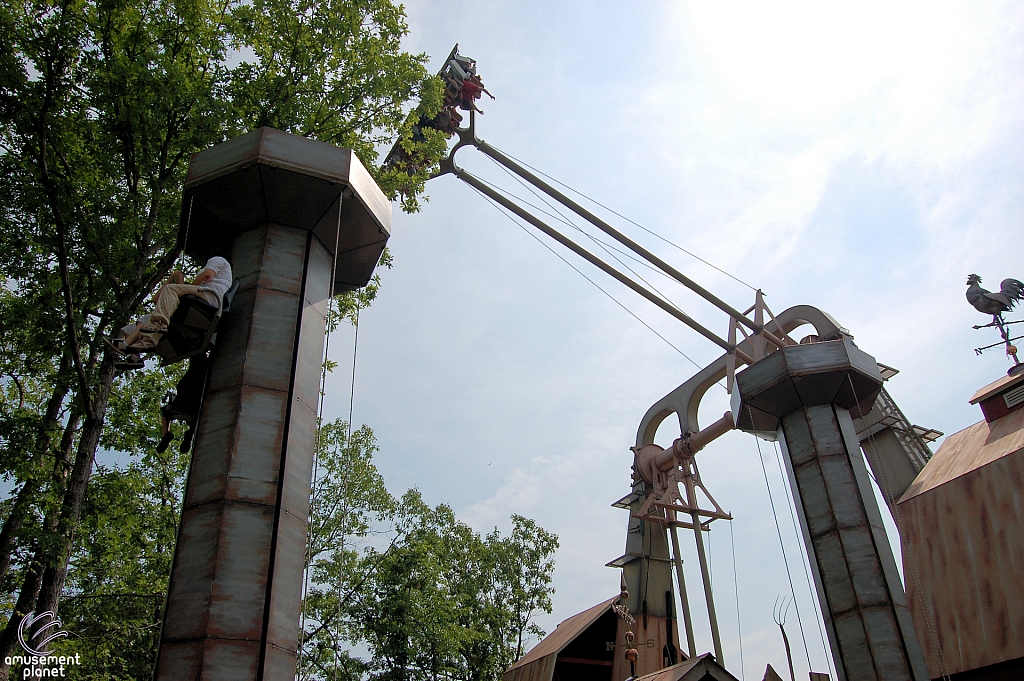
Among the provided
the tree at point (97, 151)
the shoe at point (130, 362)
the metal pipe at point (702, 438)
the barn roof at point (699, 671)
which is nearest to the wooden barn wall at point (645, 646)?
the metal pipe at point (702, 438)

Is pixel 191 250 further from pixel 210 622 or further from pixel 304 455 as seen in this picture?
pixel 210 622

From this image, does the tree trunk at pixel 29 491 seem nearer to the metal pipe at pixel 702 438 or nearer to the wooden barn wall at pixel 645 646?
the wooden barn wall at pixel 645 646

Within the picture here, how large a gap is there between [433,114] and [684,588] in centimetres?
1600

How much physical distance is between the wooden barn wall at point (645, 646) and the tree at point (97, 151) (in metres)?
15.9

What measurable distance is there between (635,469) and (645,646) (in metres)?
5.88

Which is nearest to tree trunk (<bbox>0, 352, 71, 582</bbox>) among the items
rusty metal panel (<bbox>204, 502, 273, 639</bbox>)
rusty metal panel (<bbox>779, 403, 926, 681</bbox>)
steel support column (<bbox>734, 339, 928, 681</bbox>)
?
rusty metal panel (<bbox>204, 502, 273, 639</bbox>)

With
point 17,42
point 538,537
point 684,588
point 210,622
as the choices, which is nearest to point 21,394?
point 17,42

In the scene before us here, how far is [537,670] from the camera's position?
22.4 m

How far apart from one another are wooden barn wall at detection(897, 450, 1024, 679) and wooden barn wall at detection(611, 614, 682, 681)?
23.8 ft

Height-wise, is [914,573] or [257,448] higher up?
[914,573]

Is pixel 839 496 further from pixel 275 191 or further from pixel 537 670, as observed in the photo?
pixel 537 670

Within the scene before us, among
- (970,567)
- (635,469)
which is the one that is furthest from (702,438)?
(970,567)

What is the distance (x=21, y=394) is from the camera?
13.4 m

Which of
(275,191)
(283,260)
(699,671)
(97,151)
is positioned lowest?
(699,671)
